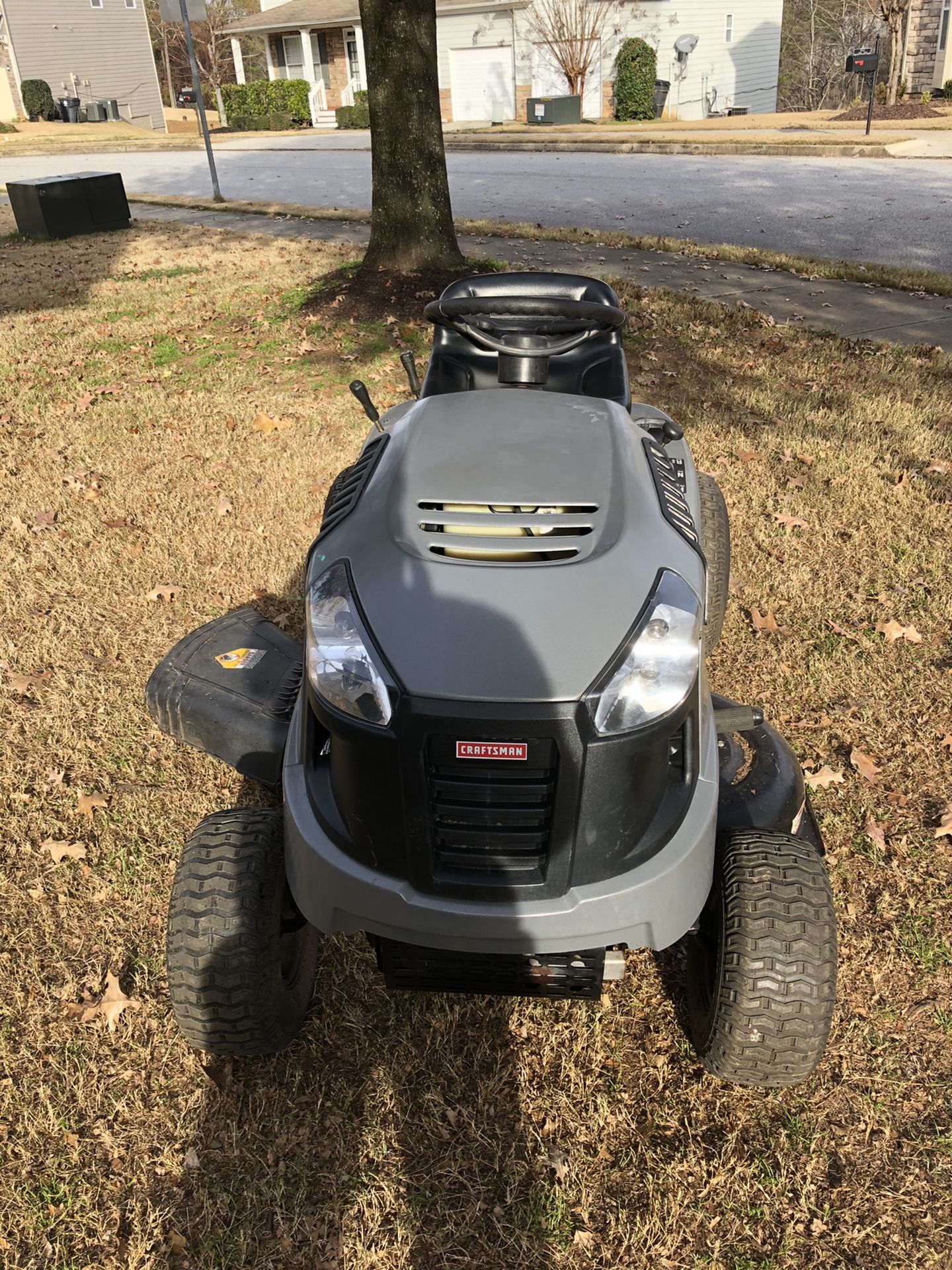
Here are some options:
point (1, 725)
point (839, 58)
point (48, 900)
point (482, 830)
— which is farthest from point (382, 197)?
point (839, 58)

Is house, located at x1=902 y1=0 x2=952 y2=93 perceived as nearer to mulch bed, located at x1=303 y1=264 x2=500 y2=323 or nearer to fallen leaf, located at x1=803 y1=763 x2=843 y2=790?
mulch bed, located at x1=303 y1=264 x2=500 y2=323

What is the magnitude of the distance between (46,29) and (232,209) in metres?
34.6

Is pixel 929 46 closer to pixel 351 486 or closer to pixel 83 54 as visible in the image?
pixel 83 54

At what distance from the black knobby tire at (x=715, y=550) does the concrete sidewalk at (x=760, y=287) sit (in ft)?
13.0

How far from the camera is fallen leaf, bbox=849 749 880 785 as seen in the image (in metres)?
Result: 3.24

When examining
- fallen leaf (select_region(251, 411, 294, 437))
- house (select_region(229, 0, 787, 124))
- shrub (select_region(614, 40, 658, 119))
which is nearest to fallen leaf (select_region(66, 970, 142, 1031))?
fallen leaf (select_region(251, 411, 294, 437))

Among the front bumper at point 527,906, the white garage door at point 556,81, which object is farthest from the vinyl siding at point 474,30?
the front bumper at point 527,906

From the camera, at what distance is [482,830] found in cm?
183

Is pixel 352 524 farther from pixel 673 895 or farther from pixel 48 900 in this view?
pixel 48 900

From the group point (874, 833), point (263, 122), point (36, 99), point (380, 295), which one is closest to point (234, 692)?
point (874, 833)

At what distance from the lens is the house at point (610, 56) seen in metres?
32.1

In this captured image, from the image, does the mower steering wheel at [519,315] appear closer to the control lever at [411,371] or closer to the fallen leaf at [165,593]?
the control lever at [411,371]

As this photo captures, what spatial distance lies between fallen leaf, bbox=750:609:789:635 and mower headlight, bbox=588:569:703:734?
7.14 ft

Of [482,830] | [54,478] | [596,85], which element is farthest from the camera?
[596,85]
